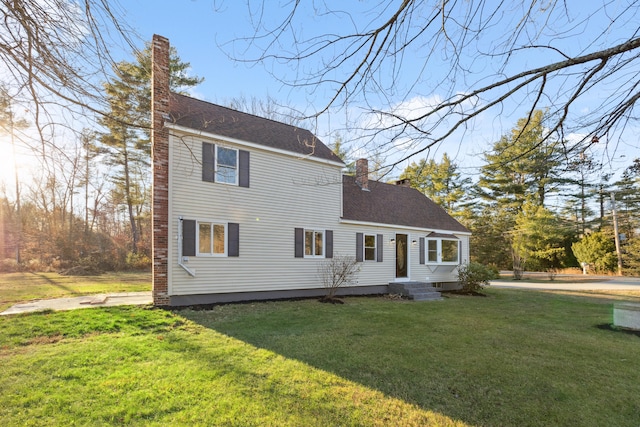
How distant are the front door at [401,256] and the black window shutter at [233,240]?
8.04 meters

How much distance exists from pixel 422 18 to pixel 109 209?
30859 millimetres

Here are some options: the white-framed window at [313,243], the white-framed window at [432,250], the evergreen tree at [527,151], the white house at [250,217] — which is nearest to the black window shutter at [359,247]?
the white house at [250,217]

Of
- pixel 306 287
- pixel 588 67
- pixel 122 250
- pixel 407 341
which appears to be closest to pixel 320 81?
pixel 588 67

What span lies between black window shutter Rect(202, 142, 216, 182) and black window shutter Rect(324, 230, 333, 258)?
15.7ft

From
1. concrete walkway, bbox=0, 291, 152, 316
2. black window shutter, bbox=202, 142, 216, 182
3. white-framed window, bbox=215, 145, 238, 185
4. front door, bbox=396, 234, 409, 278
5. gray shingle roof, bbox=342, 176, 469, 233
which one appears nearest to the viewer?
concrete walkway, bbox=0, 291, 152, 316

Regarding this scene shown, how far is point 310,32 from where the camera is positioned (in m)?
2.71

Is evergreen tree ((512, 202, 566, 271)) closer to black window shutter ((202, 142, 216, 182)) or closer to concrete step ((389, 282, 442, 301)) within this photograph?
concrete step ((389, 282, 442, 301))

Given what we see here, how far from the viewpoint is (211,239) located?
9.78 metres

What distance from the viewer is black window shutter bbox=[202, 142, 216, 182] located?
9.59 metres

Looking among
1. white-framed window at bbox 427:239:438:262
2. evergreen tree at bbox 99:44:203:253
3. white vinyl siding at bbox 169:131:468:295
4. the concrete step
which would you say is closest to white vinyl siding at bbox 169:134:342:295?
white vinyl siding at bbox 169:131:468:295

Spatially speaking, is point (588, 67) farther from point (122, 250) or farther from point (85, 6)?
point (122, 250)

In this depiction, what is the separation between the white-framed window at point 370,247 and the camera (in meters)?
13.6

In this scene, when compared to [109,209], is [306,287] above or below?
below

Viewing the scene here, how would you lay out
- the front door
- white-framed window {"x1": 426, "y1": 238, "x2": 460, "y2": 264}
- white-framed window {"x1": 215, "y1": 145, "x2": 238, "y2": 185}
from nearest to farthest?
white-framed window {"x1": 215, "y1": 145, "x2": 238, "y2": 185} < the front door < white-framed window {"x1": 426, "y1": 238, "x2": 460, "y2": 264}
